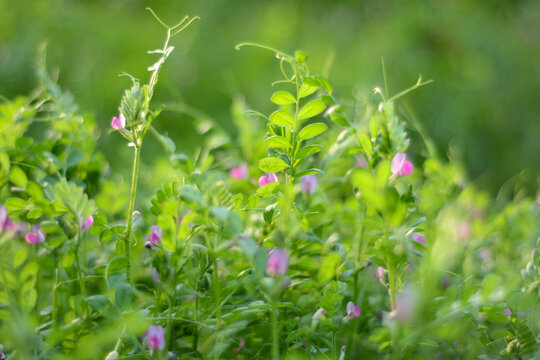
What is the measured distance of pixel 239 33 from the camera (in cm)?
376

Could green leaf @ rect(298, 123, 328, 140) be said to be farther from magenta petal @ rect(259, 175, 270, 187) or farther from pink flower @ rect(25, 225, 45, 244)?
pink flower @ rect(25, 225, 45, 244)

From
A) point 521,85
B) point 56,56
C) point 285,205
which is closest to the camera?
point 285,205

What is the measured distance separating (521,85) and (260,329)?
3.96m

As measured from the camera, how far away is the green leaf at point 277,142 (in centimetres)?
49

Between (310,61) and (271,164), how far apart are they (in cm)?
284

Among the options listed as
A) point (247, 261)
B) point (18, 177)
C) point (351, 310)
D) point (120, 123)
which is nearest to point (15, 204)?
point (18, 177)

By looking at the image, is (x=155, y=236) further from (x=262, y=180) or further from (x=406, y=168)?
(x=406, y=168)

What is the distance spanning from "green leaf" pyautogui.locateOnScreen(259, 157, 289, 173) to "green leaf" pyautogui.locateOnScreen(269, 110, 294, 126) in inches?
1.5

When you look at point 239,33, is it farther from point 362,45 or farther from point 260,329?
point 260,329

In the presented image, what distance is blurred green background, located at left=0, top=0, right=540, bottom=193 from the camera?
316cm

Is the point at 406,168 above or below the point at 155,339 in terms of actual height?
above

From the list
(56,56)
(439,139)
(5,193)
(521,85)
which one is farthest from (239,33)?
(5,193)

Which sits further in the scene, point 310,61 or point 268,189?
point 310,61

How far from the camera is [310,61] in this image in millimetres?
3227
